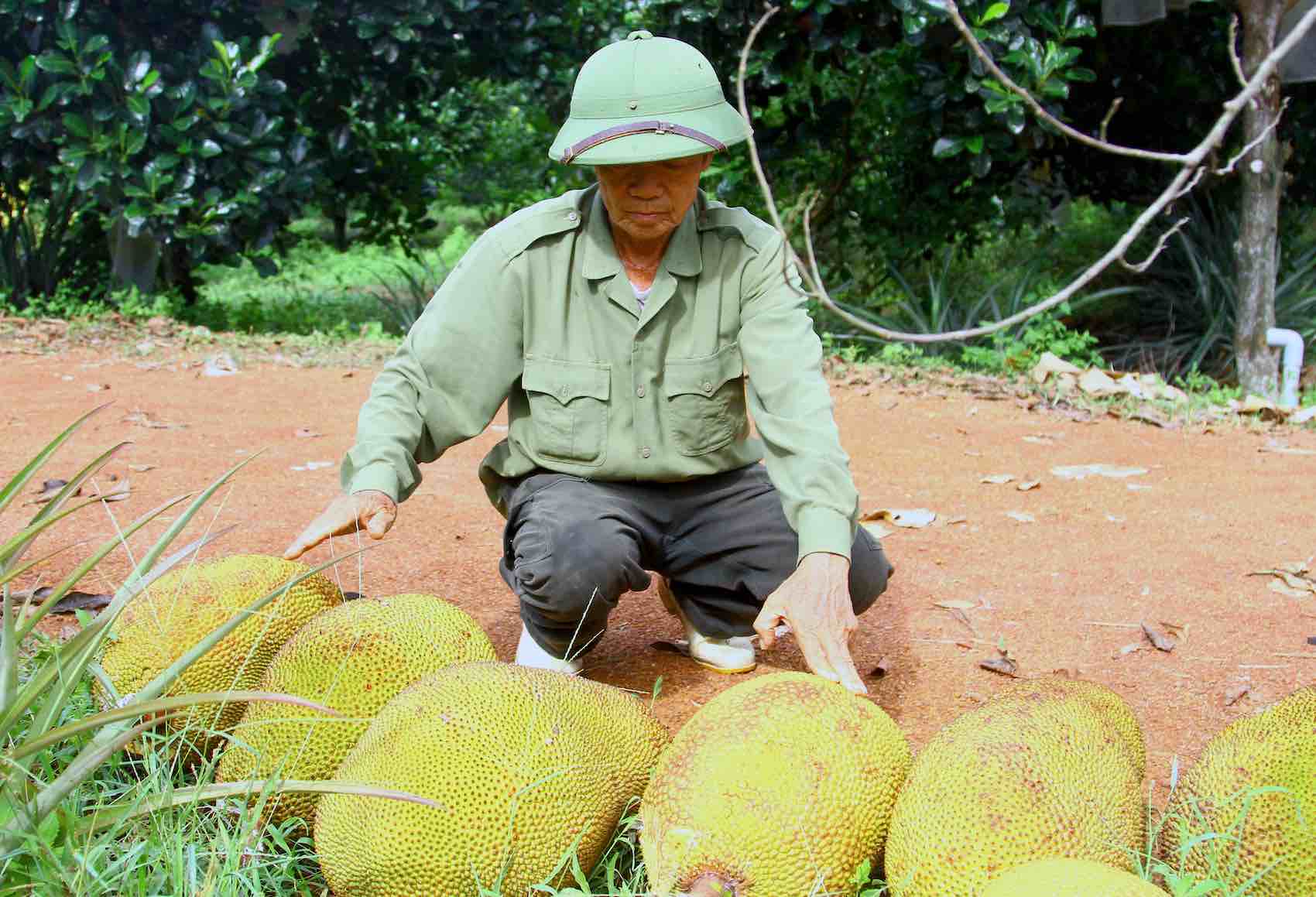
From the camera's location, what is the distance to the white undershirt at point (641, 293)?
2.76 m

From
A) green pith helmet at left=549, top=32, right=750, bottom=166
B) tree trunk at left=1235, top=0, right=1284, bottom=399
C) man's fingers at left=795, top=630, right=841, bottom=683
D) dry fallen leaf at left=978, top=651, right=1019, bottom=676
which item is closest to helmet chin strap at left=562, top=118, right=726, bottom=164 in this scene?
green pith helmet at left=549, top=32, right=750, bottom=166

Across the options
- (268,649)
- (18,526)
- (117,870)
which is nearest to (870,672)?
(268,649)

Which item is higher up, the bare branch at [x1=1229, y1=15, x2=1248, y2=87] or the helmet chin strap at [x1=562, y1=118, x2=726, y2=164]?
the bare branch at [x1=1229, y1=15, x2=1248, y2=87]

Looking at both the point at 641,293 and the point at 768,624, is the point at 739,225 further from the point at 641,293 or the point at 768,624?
the point at 768,624

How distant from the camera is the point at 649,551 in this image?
286cm

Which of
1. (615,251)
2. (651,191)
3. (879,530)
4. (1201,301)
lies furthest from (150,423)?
(1201,301)

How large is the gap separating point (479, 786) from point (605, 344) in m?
1.19

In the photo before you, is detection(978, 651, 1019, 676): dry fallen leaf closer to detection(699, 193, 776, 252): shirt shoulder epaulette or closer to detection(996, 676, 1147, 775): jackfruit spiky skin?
detection(996, 676, 1147, 775): jackfruit spiky skin

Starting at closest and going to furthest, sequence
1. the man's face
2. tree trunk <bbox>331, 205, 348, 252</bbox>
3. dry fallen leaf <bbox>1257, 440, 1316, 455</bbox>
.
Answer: the man's face → dry fallen leaf <bbox>1257, 440, 1316, 455</bbox> → tree trunk <bbox>331, 205, 348, 252</bbox>

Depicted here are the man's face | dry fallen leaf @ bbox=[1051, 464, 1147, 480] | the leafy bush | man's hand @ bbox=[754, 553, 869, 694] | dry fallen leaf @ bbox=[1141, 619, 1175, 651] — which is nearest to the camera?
man's hand @ bbox=[754, 553, 869, 694]

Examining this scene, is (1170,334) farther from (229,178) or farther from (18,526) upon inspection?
(18,526)

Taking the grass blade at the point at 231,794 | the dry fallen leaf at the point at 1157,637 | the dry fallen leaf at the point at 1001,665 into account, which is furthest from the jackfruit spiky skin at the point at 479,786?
the dry fallen leaf at the point at 1157,637

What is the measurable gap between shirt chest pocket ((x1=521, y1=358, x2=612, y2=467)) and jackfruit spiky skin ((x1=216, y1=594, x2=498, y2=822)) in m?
0.57

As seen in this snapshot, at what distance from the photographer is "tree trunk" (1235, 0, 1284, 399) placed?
5793 mm
